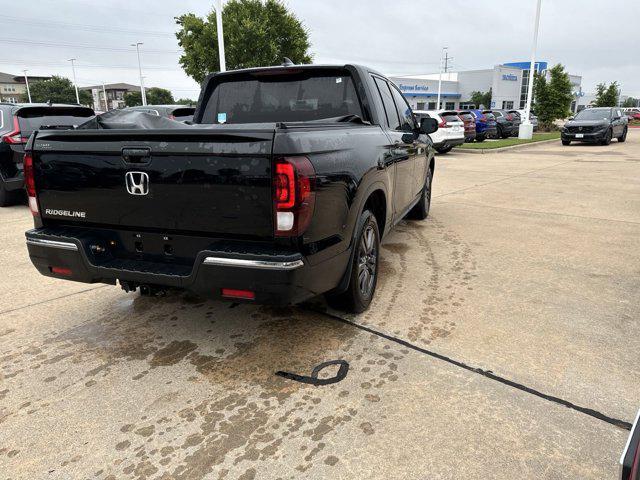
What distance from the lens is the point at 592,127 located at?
66.9 ft

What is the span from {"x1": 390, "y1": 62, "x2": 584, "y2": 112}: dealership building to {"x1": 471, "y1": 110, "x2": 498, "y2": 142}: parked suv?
145 feet

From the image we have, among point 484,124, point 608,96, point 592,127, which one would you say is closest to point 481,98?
point 608,96

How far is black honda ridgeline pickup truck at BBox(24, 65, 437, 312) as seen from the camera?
97.7 inches

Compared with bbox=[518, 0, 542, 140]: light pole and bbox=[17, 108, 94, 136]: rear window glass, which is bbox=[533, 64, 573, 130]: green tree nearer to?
bbox=[518, 0, 542, 140]: light pole

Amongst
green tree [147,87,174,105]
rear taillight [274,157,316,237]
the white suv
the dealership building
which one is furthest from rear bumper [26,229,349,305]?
green tree [147,87,174,105]

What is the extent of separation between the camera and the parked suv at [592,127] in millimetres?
20422

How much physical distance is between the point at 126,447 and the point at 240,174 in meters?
1.44

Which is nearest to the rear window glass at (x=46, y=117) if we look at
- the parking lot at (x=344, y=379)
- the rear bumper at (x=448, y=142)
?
the parking lot at (x=344, y=379)

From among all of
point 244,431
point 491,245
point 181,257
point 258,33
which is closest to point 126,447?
point 244,431

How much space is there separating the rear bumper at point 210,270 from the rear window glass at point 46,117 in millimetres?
5293

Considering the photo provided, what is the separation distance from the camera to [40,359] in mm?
3014

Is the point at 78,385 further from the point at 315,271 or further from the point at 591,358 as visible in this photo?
the point at 591,358

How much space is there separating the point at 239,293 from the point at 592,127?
22200mm

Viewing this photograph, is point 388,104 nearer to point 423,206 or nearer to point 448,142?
point 423,206
